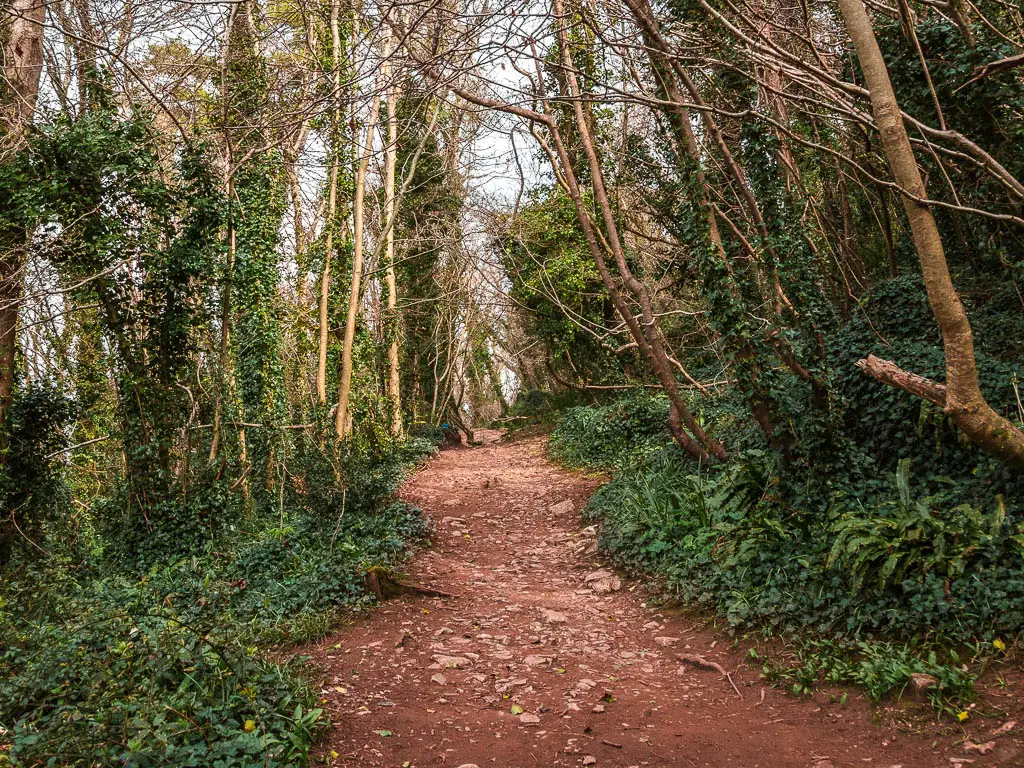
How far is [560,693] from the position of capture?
4508 mm

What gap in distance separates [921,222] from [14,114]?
9.13 meters

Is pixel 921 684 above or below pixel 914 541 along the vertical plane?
below

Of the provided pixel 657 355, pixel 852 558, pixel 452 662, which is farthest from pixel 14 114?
pixel 852 558

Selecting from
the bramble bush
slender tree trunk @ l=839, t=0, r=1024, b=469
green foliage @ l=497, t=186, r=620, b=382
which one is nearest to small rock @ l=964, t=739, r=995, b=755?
slender tree trunk @ l=839, t=0, r=1024, b=469

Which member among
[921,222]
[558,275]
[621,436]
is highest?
[558,275]

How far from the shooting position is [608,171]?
42.5ft

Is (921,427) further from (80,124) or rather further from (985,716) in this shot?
(80,124)

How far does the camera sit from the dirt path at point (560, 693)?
3637mm

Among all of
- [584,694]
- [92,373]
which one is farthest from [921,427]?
[92,373]

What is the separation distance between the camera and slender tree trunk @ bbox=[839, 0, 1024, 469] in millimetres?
3939

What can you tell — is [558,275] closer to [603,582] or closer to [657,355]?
[657,355]

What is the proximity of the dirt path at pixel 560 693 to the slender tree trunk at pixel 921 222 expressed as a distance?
2.01 metres

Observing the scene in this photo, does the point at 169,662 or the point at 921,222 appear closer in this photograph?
the point at 169,662

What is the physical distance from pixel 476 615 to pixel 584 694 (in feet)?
6.07
